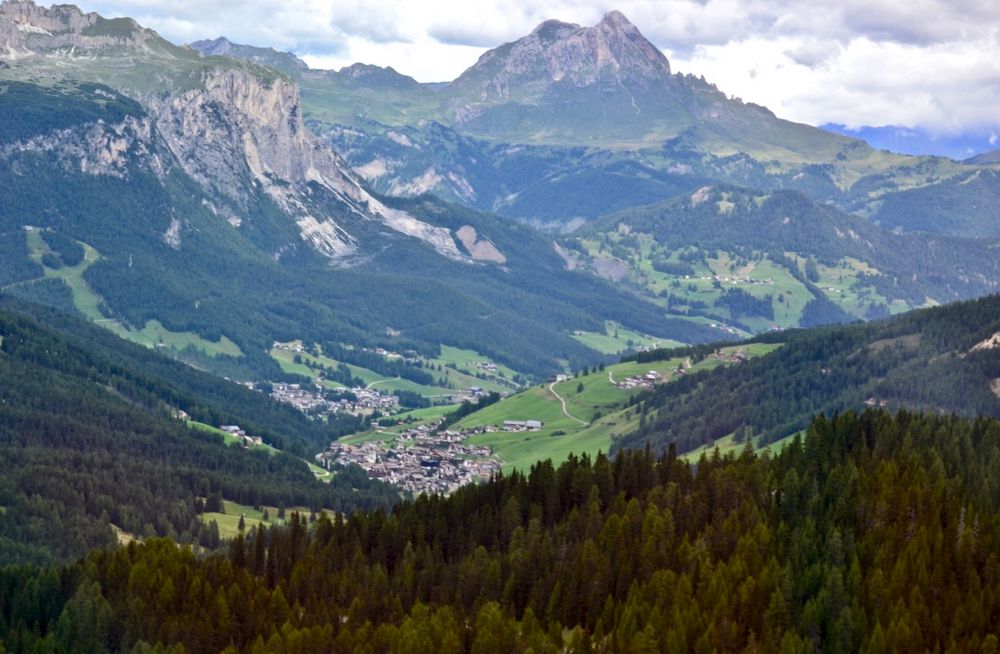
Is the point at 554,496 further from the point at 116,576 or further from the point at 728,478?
the point at 116,576

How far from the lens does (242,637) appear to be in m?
121

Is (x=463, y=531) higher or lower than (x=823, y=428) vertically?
lower

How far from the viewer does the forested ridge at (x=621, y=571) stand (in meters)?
112

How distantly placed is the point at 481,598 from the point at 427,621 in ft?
37.1

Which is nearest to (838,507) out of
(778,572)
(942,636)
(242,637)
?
(778,572)

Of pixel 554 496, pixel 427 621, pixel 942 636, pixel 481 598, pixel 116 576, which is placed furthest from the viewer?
pixel 554 496

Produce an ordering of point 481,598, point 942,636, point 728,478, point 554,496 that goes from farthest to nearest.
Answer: point 554,496 < point 728,478 < point 481,598 < point 942,636

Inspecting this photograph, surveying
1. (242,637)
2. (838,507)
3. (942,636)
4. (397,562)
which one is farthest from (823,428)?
(242,637)

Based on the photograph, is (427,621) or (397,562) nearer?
(427,621)

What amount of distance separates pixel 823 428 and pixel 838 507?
31.9 metres

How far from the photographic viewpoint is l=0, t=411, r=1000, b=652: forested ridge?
11219cm

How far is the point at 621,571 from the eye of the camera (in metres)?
126

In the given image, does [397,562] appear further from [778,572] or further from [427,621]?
[778,572]

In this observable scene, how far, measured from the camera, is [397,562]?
14375 centimetres
